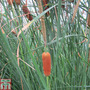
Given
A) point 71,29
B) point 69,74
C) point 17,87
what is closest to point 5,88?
point 17,87

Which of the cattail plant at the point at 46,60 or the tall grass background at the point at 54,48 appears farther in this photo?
the tall grass background at the point at 54,48

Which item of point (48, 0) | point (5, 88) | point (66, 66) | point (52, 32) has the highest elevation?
point (48, 0)

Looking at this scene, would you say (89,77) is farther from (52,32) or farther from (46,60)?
(46,60)

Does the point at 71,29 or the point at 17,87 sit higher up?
the point at 71,29

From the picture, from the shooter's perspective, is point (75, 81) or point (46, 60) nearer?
point (46, 60)

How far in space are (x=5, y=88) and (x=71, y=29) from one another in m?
0.48

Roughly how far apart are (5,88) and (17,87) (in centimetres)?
11

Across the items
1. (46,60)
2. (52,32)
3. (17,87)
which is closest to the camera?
(46,60)

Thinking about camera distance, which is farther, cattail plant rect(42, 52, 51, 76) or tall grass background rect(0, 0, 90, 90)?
tall grass background rect(0, 0, 90, 90)

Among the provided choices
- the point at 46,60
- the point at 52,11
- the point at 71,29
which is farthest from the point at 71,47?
the point at 46,60

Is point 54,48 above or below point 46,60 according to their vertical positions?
above

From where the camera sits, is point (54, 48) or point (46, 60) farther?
point (54, 48)

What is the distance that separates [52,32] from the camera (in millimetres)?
620

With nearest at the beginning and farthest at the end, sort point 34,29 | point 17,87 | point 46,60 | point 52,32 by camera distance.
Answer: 1. point 46,60
2. point 52,32
3. point 34,29
4. point 17,87
